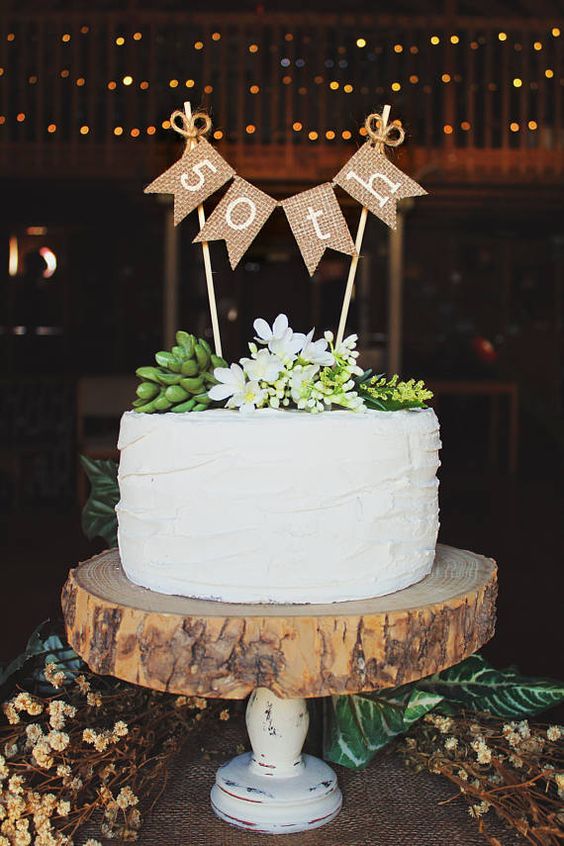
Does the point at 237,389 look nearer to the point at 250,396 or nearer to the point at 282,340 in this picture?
the point at 250,396

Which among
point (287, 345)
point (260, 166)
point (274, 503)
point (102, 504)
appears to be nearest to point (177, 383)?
point (287, 345)

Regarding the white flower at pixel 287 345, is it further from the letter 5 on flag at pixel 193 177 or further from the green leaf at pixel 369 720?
the green leaf at pixel 369 720

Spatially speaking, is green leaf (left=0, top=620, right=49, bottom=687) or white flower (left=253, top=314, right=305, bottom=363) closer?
white flower (left=253, top=314, right=305, bottom=363)

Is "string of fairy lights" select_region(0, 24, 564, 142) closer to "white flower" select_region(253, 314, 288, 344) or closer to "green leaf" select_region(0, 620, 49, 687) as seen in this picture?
"green leaf" select_region(0, 620, 49, 687)

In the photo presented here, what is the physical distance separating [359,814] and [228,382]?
1117 mm

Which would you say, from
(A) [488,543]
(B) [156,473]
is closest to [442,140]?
(A) [488,543]

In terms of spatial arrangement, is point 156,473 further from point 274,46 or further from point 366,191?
point 274,46

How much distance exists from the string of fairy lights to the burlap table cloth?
5568mm

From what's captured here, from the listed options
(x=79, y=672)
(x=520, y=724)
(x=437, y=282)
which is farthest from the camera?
(x=437, y=282)

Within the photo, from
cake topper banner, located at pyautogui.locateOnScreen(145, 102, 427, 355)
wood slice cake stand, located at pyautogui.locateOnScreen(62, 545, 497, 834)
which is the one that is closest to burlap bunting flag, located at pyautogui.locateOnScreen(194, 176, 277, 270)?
cake topper banner, located at pyautogui.locateOnScreen(145, 102, 427, 355)

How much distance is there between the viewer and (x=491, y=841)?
2.37 metres

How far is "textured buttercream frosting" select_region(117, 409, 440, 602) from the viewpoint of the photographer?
2.12 metres

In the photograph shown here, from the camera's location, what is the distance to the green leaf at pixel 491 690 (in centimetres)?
267

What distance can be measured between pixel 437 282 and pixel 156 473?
26.9 ft
